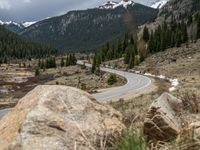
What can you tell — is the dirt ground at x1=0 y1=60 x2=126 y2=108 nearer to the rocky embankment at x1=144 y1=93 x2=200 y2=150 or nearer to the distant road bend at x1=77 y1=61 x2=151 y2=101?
the distant road bend at x1=77 y1=61 x2=151 y2=101

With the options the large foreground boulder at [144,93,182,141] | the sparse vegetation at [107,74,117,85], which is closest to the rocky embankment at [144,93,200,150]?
the large foreground boulder at [144,93,182,141]

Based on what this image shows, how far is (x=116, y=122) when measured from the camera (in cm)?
643

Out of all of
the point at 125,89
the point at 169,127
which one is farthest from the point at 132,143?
the point at 125,89

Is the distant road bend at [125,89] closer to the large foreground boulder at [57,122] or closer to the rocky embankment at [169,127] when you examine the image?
the rocky embankment at [169,127]

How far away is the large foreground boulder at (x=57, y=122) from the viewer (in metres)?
5.36

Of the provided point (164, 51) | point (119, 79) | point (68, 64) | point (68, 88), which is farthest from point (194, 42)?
point (68, 88)

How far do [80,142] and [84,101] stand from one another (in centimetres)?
134

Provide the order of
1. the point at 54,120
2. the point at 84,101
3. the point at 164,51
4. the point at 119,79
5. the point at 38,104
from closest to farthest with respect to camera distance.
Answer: the point at 54,120, the point at 38,104, the point at 84,101, the point at 119,79, the point at 164,51

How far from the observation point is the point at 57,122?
567cm

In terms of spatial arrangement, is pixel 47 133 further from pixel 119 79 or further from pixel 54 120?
pixel 119 79

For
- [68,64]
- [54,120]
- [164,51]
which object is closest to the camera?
[54,120]

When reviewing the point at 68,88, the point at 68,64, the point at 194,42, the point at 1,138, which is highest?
the point at 68,88

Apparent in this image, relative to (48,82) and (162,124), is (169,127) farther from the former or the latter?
(48,82)

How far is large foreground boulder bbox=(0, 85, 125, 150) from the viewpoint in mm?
5355
